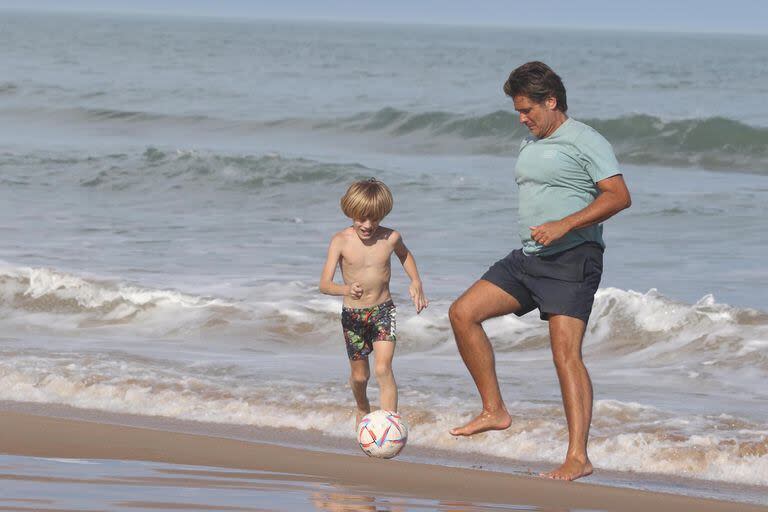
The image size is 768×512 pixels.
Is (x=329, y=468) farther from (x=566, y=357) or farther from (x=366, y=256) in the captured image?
(x=566, y=357)

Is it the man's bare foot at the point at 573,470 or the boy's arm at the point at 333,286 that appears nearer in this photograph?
the man's bare foot at the point at 573,470

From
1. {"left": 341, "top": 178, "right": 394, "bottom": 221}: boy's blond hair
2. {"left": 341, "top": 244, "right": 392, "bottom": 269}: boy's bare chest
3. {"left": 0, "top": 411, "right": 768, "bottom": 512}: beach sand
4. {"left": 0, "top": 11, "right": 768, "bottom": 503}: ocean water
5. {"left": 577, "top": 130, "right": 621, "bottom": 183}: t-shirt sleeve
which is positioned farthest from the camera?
{"left": 0, "top": 11, "right": 768, "bottom": 503}: ocean water

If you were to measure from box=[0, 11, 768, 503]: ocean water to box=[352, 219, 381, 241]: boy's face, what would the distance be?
3.95 feet

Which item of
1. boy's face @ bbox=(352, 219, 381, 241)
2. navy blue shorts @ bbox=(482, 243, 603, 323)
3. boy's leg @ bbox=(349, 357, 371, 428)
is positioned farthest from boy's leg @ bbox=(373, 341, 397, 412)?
navy blue shorts @ bbox=(482, 243, 603, 323)

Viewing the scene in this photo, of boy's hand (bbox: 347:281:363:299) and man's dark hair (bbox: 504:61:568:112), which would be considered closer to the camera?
man's dark hair (bbox: 504:61:568:112)

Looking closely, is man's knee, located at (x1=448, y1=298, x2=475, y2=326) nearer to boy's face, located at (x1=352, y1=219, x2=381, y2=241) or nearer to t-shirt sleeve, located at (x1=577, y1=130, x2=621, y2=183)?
boy's face, located at (x1=352, y1=219, x2=381, y2=241)

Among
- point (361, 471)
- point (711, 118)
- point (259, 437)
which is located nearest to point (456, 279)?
point (259, 437)

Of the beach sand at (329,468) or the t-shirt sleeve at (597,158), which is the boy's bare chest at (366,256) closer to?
the beach sand at (329,468)

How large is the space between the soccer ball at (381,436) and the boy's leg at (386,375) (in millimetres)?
399

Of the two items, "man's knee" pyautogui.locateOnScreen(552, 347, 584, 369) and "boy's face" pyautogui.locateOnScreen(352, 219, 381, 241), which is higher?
"boy's face" pyautogui.locateOnScreen(352, 219, 381, 241)

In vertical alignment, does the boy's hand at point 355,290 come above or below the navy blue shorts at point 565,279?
below

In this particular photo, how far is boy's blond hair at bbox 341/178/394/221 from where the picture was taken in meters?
5.95

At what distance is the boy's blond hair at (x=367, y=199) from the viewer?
5.95 m

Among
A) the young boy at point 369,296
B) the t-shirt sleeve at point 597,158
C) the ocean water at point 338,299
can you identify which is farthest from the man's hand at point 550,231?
the ocean water at point 338,299
